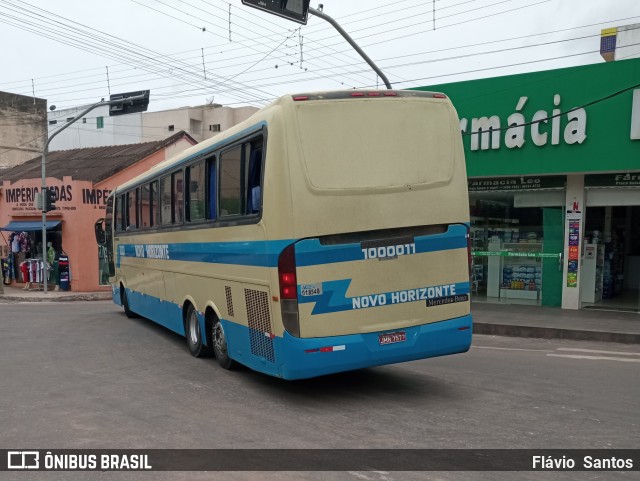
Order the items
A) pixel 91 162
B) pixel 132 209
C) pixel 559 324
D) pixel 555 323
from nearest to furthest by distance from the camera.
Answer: pixel 559 324, pixel 555 323, pixel 132 209, pixel 91 162

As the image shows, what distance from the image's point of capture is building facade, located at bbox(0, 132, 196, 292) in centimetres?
2553

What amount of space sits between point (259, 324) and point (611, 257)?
13.7m

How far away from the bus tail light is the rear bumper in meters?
0.13

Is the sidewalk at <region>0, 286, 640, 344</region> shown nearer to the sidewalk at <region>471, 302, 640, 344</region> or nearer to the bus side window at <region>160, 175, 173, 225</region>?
the sidewalk at <region>471, 302, 640, 344</region>

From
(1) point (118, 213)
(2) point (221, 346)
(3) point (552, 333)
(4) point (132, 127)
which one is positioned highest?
(4) point (132, 127)

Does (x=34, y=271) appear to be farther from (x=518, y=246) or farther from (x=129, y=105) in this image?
(x=518, y=246)

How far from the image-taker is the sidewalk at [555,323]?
1223cm

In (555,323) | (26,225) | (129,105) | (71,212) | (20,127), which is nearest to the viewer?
(555,323)

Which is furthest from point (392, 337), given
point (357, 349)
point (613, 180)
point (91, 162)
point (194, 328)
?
point (91, 162)

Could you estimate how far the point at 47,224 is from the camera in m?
25.8

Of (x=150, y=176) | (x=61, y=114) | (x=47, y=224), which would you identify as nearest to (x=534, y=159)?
(x=150, y=176)

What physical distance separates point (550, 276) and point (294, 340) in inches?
456

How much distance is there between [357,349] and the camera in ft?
21.7

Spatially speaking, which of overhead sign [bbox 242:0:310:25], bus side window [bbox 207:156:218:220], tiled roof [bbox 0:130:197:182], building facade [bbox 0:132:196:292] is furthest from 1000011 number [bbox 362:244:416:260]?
tiled roof [bbox 0:130:197:182]
